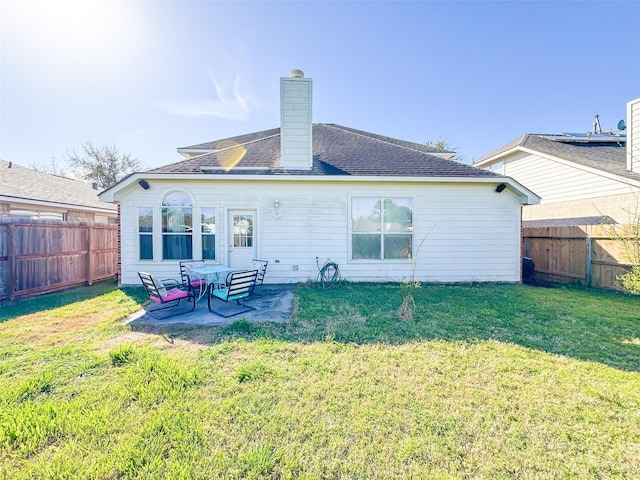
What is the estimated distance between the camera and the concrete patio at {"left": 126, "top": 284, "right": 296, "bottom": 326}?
533 cm

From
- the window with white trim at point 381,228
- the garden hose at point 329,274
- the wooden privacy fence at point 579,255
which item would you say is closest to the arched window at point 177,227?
the garden hose at point 329,274

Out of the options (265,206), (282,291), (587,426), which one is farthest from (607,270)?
(265,206)

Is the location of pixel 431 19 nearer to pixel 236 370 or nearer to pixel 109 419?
pixel 236 370

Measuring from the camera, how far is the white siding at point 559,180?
1001 centimetres

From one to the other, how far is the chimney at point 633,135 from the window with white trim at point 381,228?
873 cm

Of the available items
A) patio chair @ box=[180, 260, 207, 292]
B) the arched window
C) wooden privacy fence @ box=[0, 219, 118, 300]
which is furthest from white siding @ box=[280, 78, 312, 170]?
wooden privacy fence @ box=[0, 219, 118, 300]

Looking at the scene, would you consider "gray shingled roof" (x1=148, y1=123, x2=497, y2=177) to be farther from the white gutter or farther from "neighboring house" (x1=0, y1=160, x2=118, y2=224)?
"neighboring house" (x1=0, y1=160, x2=118, y2=224)

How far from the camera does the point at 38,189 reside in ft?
37.8

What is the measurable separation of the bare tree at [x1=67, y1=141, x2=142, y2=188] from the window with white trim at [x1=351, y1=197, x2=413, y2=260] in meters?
25.9

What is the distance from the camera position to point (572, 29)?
992 cm

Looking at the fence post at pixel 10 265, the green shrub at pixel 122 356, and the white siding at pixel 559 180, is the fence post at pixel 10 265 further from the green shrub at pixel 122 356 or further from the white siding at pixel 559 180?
the white siding at pixel 559 180

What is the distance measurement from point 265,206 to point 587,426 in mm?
7762

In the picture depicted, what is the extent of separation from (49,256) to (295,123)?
832 centimetres

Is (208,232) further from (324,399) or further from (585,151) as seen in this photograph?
(585,151)
